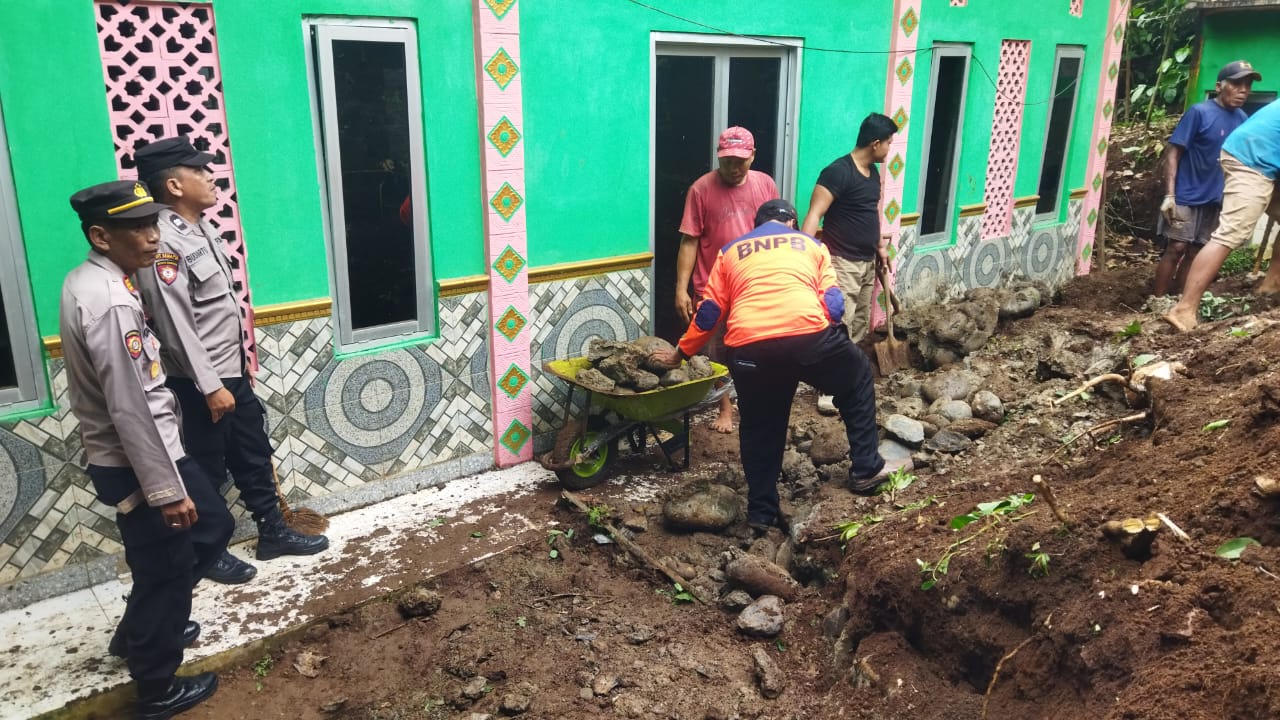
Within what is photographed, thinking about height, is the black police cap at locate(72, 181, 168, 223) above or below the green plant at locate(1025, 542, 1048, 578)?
above

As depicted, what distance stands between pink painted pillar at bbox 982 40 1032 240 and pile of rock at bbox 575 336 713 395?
4.49m

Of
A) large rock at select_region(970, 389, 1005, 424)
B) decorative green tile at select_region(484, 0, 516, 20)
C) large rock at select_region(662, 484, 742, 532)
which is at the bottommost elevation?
large rock at select_region(662, 484, 742, 532)

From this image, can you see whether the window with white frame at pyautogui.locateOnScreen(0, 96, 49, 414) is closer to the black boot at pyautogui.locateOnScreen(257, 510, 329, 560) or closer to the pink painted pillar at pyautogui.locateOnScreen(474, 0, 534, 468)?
the black boot at pyautogui.locateOnScreen(257, 510, 329, 560)

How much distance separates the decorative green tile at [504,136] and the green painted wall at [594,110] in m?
0.13

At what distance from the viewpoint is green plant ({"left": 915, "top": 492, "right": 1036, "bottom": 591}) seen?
3.53 meters

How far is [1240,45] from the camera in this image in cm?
1246

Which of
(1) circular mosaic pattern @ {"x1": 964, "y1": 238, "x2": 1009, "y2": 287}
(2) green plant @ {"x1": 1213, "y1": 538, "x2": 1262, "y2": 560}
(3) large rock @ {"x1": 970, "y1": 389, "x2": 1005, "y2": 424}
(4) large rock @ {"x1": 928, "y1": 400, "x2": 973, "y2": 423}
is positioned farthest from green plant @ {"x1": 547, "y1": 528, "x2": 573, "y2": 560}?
(1) circular mosaic pattern @ {"x1": 964, "y1": 238, "x2": 1009, "y2": 287}

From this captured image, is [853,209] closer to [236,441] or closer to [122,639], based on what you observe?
[236,441]

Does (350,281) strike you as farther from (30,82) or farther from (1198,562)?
(1198,562)

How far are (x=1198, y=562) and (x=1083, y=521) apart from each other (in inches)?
17.8

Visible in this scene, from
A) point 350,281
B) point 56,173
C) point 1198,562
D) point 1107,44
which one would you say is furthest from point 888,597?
point 1107,44

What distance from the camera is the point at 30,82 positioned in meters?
3.80


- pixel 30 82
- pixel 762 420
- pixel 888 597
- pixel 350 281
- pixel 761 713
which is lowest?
pixel 761 713

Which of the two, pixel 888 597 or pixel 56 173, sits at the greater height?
pixel 56 173
